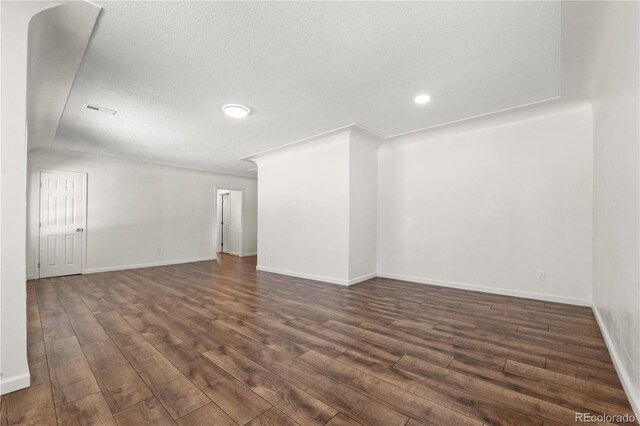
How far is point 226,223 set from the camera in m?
9.24

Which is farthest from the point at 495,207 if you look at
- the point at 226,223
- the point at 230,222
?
the point at 226,223

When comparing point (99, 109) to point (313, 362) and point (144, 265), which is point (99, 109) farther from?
point (144, 265)

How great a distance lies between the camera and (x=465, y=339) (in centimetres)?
234

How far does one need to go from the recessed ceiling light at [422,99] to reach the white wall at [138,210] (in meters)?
6.12

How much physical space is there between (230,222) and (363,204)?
5787 millimetres

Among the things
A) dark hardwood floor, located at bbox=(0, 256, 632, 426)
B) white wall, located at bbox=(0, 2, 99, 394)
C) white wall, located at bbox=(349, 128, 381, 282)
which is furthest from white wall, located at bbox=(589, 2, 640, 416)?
white wall, located at bbox=(0, 2, 99, 394)

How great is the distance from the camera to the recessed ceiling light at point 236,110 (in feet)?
10.7

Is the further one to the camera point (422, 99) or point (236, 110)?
point (236, 110)

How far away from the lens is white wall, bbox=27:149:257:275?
5281 millimetres

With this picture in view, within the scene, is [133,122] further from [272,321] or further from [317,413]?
[317,413]

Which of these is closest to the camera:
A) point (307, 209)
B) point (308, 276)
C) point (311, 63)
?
point (311, 63)

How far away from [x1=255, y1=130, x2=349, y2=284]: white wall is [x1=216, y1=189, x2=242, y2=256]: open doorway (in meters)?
2.62

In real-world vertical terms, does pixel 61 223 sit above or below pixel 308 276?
above

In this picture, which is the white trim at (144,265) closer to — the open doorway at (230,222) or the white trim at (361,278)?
the open doorway at (230,222)
